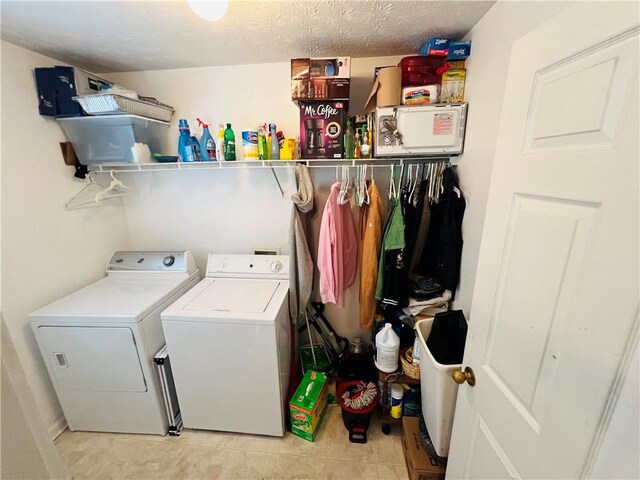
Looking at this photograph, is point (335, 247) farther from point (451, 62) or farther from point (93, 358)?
point (93, 358)

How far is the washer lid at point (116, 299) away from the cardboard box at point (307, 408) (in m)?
1.11

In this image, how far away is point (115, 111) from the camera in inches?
61.3

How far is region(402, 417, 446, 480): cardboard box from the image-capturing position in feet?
4.48

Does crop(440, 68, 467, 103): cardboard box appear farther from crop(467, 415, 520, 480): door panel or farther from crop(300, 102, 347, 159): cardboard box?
crop(467, 415, 520, 480): door panel

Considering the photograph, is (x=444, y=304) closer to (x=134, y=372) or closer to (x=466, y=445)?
(x=466, y=445)

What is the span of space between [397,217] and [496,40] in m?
0.94

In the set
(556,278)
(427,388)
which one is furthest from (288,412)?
(556,278)

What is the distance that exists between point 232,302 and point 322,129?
4.05 ft

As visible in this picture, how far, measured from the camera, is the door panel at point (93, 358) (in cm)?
154

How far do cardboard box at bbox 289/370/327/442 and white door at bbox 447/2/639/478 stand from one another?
3.53 ft

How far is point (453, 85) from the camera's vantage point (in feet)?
4.86

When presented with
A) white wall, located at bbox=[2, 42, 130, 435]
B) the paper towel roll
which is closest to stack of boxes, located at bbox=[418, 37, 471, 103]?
the paper towel roll

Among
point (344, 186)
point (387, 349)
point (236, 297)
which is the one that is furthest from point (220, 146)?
point (387, 349)

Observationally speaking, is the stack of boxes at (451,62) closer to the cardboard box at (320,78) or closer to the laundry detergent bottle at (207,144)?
the cardboard box at (320,78)
